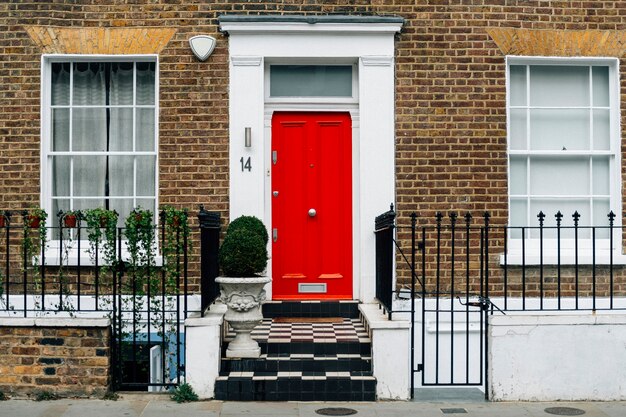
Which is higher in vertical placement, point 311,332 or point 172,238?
point 172,238

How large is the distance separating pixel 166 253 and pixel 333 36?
3190 millimetres

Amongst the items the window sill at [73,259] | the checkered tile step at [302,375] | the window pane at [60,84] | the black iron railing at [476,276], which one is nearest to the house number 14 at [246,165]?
the window sill at [73,259]

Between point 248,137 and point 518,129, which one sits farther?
point 518,129

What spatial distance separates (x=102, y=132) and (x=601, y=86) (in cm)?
591

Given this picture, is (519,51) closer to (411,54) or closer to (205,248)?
(411,54)

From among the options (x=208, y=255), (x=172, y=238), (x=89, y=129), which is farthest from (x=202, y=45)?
(x=208, y=255)

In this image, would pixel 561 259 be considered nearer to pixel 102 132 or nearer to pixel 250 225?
pixel 250 225

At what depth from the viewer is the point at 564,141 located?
10859 mm

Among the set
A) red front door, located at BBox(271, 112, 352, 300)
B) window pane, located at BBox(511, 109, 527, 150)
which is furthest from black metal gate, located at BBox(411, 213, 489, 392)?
window pane, located at BBox(511, 109, 527, 150)

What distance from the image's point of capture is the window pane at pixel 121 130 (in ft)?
35.2

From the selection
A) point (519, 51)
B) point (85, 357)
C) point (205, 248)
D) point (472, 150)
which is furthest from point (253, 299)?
point (519, 51)

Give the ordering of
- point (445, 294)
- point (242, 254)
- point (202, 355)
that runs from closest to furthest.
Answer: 1. point (202, 355)
2. point (242, 254)
3. point (445, 294)

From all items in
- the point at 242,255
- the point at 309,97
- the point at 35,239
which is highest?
the point at 309,97

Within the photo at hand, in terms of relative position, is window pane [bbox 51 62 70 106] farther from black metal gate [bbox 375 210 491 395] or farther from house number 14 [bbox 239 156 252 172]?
black metal gate [bbox 375 210 491 395]
